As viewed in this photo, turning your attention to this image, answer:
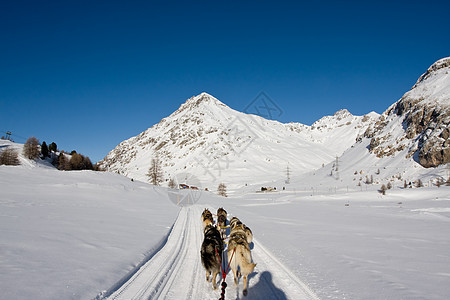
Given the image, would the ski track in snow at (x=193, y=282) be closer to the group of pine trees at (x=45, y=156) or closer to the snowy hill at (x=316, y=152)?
the snowy hill at (x=316, y=152)

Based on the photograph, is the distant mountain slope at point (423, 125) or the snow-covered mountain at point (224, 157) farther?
the snow-covered mountain at point (224, 157)

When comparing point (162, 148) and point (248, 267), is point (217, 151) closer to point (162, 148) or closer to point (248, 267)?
point (162, 148)

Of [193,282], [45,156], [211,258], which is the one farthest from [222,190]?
[211,258]

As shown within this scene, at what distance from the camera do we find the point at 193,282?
5980 millimetres

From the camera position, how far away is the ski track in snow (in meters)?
5.26

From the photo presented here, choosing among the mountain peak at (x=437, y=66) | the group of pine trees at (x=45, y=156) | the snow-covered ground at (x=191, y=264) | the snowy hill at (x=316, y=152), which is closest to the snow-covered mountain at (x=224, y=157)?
the snowy hill at (x=316, y=152)

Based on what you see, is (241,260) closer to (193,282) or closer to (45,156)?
(193,282)

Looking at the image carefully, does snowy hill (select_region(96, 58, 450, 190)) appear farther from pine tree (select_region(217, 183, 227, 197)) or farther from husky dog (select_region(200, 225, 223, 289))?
husky dog (select_region(200, 225, 223, 289))

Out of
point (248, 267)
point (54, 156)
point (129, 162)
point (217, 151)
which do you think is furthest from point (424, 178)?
point (129, 162)

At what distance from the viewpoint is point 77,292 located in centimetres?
463

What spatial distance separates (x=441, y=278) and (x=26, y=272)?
9.67m

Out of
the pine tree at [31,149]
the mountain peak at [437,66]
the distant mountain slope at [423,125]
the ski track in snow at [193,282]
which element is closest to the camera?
the ski track in snow at [193,282]

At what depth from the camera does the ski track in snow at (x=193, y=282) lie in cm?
526

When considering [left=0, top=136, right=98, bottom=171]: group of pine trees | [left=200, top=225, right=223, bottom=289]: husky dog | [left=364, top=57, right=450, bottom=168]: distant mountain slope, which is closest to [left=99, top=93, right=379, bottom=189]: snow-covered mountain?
[left=364, top=57, right=450, bottom=168]: distant mountain slope
